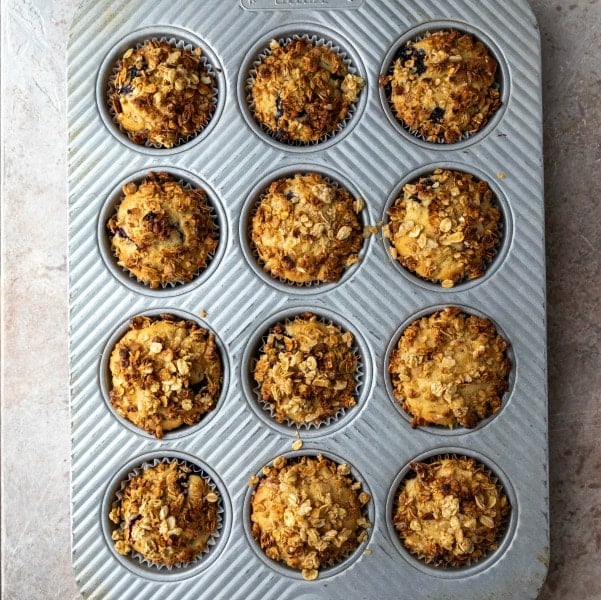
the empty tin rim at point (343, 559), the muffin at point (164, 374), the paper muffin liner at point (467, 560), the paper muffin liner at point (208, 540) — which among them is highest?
the muffin at point (164, 374)

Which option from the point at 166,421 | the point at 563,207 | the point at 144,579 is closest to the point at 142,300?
the point at 166,421

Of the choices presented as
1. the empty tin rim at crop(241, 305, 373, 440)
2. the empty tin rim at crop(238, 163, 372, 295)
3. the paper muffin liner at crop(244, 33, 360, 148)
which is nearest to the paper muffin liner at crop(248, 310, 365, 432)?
the empty tin rim at crop(241, 305, 373, 440)

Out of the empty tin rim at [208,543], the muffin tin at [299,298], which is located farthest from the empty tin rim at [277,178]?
the empty tin rim at [208,543]

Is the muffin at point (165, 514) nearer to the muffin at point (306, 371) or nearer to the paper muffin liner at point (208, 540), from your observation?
the paper muffin liner at point (208, 540)

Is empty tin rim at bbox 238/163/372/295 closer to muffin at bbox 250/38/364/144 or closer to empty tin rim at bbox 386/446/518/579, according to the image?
muffin at bbox 250/38/364/144

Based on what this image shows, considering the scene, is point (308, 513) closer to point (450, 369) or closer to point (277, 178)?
point (450, 369)

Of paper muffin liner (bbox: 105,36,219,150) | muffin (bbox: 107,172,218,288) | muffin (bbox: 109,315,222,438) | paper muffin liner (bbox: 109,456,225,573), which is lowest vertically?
paper muffin liner (bbox: 109,456,225,573)

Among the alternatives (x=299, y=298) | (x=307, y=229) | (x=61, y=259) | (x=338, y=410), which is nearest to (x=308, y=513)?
(x=338, y=410)
